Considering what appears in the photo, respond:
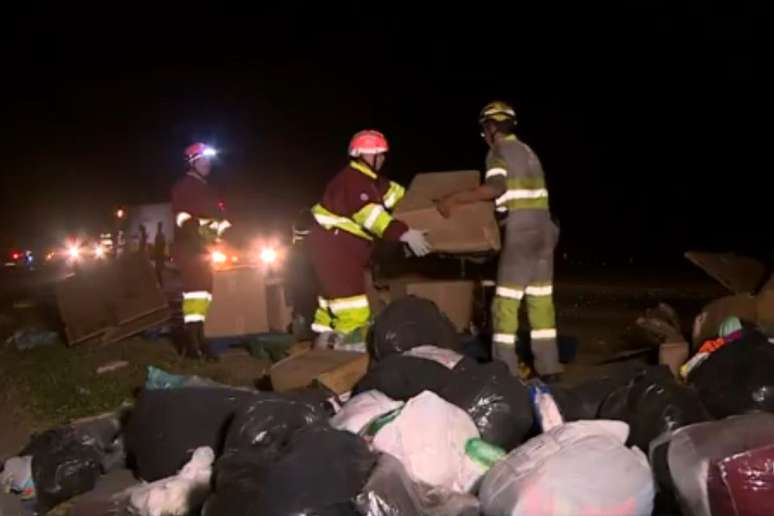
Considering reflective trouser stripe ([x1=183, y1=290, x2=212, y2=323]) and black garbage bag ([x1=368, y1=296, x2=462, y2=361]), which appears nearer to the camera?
black garbage bag ([x1=368, y1=296, x2=462, y2=361])

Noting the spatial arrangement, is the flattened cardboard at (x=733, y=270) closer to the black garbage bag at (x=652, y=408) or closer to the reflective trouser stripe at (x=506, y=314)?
the reflective trouser stripe at (x=506, y=314)

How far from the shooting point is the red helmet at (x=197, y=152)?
7.33 metres

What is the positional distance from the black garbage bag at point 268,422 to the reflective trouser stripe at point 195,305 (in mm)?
3492

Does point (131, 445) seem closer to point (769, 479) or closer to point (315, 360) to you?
point (315, 360)

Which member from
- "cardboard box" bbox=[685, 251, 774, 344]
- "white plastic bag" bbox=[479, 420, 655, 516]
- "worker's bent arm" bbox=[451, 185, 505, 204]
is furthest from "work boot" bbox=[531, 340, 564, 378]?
"white plastic bag" bbox=[479, 420, 655, 516]

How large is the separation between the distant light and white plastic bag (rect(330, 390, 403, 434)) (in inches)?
189

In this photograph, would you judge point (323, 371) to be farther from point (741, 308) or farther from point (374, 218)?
point (741, 308)

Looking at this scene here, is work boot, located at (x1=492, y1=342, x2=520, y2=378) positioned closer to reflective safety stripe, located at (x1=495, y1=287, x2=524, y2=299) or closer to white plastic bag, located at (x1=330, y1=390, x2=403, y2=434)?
reflective safety stripe, located at (x1=495, y1=287, x2=524, y2=299)

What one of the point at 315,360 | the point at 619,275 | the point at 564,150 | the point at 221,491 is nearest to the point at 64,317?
the point at 315,360

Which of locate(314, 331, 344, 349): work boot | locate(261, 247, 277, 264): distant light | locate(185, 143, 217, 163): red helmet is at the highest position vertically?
locate(185, 143, 217, 163): red helmet

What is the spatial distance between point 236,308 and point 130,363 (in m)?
1.04

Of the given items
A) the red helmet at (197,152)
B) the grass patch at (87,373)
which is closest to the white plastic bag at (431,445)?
the grass patch at (87,373)

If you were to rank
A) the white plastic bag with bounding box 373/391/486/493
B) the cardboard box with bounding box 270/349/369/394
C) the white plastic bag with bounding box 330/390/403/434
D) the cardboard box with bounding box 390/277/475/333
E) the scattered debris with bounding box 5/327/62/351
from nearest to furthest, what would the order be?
the white plastic bag with bounding box 373/391/486/493
the white plastic bag with bounding box 330/390/403/434
the cardboard box with bounding box 270/349/369/394
the cardboard box with bounding box 390/277/475/333
the scattered debris with bounding box 5/327/62/351

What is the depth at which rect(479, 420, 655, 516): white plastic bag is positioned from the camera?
2.98 meters
